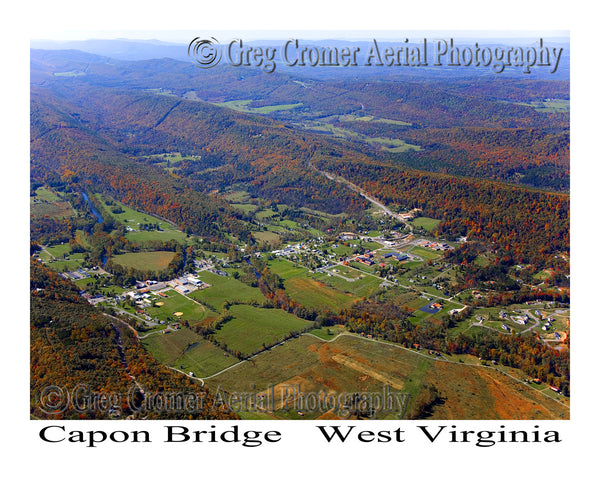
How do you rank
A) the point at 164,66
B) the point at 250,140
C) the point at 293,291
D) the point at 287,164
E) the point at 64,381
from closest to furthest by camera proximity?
the point at 64,381 → the point at 293,291 → the point at 287,164 → the point at 250,140 → the point at 164,66

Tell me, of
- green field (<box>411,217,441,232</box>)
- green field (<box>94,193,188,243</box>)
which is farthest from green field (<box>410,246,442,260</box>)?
green field (<box>94,193,188,243</box>)

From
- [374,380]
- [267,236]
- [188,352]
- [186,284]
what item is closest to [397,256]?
[267,236]

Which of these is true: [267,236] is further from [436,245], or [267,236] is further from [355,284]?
[436,245]

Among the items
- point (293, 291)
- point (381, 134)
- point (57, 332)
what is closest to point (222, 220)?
→ point (293, 291)

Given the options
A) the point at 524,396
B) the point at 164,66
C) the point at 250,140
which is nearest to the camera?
the point at 524,396
